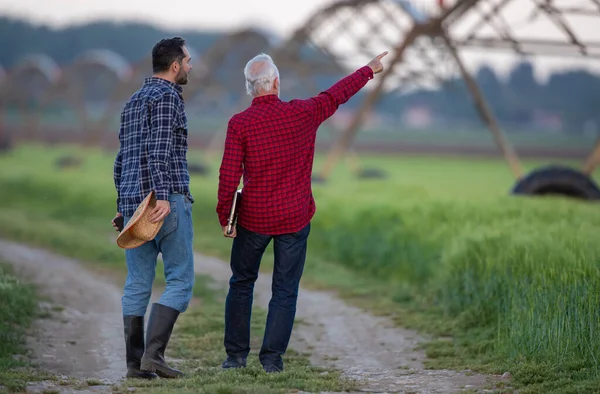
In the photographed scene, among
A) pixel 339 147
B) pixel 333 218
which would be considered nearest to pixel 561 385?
pixel 333 218

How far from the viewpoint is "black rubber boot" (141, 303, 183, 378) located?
5703mm

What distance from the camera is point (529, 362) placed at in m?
6.01

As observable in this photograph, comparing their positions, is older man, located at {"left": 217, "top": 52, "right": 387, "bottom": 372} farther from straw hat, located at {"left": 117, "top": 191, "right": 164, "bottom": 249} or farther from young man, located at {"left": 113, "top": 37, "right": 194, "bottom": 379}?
straw hat, located at {"left": 117, "top": 191, "right": 164, "bottom": 249}

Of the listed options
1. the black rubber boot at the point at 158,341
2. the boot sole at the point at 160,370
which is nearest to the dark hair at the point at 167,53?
the black rubber boot at the point at 158,341

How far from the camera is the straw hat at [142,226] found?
5.54 m

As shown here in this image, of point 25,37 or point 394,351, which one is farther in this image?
point 25,37

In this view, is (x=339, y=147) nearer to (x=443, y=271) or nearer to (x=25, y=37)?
(x=443, y=271)

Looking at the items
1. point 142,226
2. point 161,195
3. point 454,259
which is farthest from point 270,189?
point 454,259

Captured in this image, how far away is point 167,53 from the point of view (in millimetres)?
5754

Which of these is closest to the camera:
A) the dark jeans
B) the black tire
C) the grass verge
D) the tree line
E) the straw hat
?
the grass verge

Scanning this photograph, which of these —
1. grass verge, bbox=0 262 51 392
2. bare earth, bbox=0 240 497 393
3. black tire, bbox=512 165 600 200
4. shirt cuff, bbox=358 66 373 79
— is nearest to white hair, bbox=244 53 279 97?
shirt cuff, bbox=358 66 373 79

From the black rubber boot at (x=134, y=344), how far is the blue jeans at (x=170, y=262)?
5 centimetres

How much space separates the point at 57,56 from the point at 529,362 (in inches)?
3707

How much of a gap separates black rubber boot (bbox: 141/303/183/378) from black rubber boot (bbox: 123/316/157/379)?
3.2 inches
